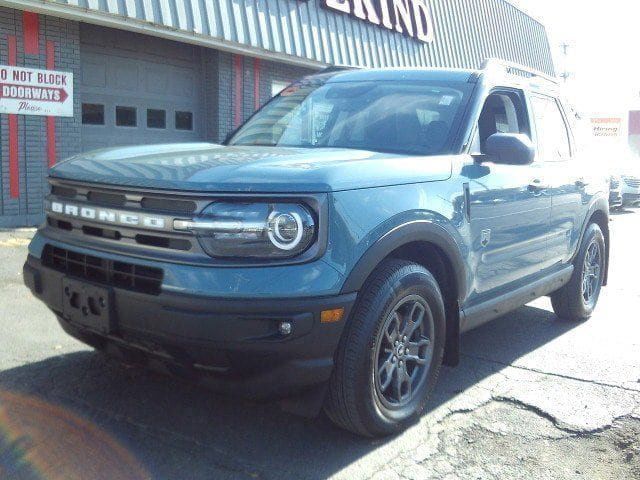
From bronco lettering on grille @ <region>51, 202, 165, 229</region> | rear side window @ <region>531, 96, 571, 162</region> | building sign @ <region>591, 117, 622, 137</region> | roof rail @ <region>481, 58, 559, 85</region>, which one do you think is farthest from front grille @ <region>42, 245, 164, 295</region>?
building sign @ <region>591, 117, 622, 137</region>

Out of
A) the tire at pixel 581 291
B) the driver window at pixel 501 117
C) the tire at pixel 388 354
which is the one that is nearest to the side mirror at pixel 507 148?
the driver window at pixel 501 117

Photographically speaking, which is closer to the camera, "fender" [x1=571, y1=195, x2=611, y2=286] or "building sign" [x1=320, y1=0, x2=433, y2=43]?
"fender" [x1=571, y1=195, x2=611, y2=286]

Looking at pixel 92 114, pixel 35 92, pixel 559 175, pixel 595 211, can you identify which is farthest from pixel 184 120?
pixel 559 175

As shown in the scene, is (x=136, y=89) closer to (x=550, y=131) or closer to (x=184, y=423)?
(x=550, y=131)

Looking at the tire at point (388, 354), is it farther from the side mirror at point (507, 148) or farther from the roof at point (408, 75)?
the roof at point (408, 75)

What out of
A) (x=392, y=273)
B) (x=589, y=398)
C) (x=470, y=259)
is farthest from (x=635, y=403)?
(x=392, y=273)

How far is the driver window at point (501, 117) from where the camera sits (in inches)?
166

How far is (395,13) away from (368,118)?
11.6 m

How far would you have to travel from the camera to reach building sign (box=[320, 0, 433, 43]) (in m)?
13.6

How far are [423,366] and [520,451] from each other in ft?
2.06

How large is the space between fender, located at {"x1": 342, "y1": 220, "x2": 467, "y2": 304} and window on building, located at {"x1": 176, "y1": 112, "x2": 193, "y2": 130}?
30.5ft

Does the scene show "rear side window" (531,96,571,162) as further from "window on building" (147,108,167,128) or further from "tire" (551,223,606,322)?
"window on building" (147,108,167,128)

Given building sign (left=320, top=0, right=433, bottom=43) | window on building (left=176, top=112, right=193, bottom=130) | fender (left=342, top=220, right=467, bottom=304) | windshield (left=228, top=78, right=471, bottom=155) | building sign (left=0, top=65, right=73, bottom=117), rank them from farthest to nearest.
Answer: building sign (left=320, top=0, right=433, bottom=43) < window on building (left=176, top=112, right=193, bottom=130) < building sign (left=0, top=65, right=73, bottom=117) < windshield (left=228, top=78, right=471, bottom=155) < fender (left=342, top=220, right=467, bottom=304)

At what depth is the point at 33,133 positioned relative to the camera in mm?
9703
